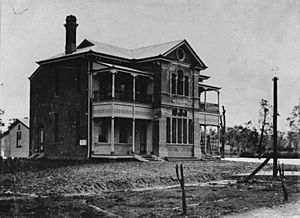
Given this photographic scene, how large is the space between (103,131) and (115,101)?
2.99 metres

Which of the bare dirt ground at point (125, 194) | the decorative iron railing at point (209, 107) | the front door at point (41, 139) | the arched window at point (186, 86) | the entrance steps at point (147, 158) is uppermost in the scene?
the arched window at point (186, 86)

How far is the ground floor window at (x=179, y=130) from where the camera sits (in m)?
34.4

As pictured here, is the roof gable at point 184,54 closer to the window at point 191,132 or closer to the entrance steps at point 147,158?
the window at point 191,132

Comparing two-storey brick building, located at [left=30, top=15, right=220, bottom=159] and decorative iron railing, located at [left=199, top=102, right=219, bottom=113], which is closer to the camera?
two-storey brick building, located at [left=30, top=15, right=220, bottom=159]

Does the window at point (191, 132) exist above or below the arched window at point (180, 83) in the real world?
below

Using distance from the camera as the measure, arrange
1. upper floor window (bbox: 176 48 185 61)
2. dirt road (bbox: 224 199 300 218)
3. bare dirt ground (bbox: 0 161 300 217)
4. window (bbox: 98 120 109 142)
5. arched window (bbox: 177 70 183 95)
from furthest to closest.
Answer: arched window (bbox: 177 70 183 95), upper floor window (bbox: 176 48 185 61), window (bbox: 98 120 109 142), bare dirt ground (bbox: 0 161 300 217), dirt road (bbox: 224 199 300 218)

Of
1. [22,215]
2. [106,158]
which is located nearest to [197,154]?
[106,158]

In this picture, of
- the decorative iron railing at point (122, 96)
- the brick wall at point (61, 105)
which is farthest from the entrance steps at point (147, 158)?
the decorative iron railing at point (122, 96)

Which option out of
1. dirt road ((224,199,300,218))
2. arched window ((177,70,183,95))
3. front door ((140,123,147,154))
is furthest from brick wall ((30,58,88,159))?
dirt road ((224,199,300,218))

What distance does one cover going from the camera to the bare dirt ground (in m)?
13.5

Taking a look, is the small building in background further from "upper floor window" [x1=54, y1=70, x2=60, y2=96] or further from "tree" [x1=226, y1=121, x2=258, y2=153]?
"tree" [x1=226, y1=121, x2=258, y2=153]

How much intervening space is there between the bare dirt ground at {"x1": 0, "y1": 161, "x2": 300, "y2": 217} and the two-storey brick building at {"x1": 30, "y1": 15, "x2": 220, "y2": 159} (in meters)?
7.18

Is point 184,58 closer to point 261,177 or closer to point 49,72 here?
point 49,72

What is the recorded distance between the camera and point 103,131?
32.8m
